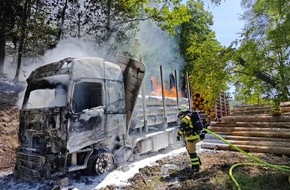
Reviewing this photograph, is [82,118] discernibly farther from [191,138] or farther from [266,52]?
[266,52]

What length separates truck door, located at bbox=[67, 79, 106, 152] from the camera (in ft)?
18.6

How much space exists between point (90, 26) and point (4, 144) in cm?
925

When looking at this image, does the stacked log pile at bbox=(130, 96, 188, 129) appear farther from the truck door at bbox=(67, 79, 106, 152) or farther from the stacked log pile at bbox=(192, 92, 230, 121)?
the stacked log pile at bbox=(192, 92, 230, 121)

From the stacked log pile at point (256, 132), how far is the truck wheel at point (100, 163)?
3301mm

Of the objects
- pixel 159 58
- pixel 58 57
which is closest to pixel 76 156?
pixel 58 57

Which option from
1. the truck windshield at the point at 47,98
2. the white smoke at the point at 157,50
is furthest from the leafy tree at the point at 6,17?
the white smoke at the point at 157,50

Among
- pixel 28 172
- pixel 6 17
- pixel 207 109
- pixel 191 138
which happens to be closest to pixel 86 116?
pixel 28 172

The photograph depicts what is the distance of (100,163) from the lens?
6230 mm

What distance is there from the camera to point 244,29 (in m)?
7.47

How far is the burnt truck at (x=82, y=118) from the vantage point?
5.61 m

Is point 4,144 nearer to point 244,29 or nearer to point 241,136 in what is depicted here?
point 241,136

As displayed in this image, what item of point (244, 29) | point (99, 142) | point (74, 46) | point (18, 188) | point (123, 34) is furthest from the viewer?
point (123, 34)

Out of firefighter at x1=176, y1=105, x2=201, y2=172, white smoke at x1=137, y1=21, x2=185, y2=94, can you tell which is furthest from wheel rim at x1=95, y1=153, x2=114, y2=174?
white smoke at x1=137, y1=21, x2=185, y2=94

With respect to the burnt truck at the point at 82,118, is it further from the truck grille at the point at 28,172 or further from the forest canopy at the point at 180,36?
the forest canopy at the point at 180,36
